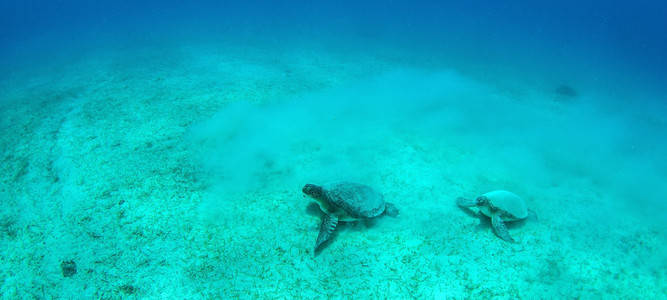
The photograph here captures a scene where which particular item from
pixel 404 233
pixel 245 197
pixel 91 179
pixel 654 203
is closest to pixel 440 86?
pixel 654 203

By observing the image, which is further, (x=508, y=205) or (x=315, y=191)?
(x=508, y=205)

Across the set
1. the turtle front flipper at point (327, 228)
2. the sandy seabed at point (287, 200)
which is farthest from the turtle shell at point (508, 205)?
the turtle front flipper at point (327, 228)

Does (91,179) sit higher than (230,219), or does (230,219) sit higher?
(230,219)

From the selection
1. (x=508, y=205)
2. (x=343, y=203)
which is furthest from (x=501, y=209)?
(x=343, y=203)

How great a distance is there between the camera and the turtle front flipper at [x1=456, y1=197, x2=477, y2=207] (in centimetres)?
445

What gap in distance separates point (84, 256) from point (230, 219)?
1.75 m

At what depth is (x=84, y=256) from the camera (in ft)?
11.4

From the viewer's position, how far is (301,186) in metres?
4.88

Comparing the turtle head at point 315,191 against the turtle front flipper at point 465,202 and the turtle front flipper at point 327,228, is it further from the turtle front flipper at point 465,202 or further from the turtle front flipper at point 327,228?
the turtle front flipper at point 465,202

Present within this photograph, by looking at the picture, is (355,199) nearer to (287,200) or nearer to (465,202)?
(287,200)

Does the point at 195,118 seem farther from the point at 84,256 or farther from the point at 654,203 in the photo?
the point at 654,203

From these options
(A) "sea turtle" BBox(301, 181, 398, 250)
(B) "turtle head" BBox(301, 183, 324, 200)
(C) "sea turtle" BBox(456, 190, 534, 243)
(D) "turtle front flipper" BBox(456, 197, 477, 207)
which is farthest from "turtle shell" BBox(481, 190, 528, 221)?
(B) "turtle head" BBox(301, 183, 324, 200)

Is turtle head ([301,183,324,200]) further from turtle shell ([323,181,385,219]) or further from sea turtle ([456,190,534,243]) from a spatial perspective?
sea turtle ([456,190,534,243])

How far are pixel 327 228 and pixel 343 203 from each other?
1.31 feet
